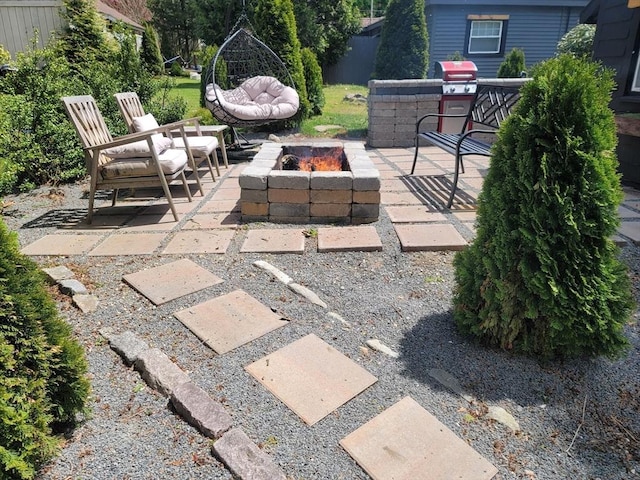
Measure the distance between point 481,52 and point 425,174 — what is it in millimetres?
10837

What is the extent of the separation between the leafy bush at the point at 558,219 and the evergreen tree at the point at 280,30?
20.7ft

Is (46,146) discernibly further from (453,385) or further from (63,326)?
(453,385)

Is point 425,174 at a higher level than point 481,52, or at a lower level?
lower

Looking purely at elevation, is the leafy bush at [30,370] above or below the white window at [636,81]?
below

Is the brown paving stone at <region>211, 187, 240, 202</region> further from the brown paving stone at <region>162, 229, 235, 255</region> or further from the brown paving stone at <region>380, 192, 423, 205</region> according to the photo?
the brown paving stone at <region>380, 192, 423, 205</region>

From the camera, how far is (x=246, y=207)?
3531 mm

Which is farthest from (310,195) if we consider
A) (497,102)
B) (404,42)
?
(404,42)

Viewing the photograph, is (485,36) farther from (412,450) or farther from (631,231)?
(412,450)

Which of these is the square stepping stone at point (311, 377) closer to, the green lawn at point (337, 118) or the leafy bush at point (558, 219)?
the leafy bush at point (558, 219)

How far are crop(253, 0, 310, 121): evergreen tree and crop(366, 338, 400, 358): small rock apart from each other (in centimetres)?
628

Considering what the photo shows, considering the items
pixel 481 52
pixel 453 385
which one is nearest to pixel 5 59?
pixel 453 385

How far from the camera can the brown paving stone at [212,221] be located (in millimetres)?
3501

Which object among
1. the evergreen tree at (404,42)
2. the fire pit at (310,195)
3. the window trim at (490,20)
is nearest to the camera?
the fire pit at (310,195)

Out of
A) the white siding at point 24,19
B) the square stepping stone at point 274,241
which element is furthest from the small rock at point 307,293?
the white siding at point 24,19
